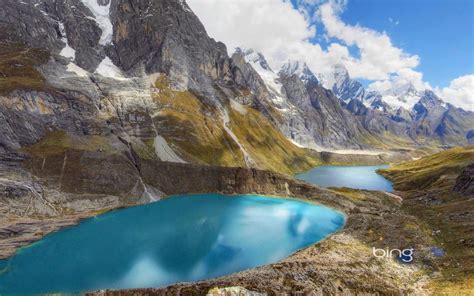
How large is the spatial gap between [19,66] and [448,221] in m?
163

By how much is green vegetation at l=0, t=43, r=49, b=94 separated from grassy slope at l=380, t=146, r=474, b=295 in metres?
133

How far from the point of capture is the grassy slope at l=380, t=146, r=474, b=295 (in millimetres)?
51156

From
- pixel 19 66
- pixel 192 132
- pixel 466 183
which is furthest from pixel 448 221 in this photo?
pixel 19 66

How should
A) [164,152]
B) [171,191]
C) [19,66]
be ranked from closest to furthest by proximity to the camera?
[171,191] < [19,66] < [164,152]

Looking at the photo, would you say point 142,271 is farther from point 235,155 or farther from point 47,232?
A: point 235,155

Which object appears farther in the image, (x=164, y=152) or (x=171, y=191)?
(x=164, y=152)

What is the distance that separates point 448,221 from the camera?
79.1m

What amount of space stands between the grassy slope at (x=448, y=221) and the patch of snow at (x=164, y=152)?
87.9 metres

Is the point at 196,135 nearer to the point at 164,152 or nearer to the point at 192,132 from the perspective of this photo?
the point at 192,132

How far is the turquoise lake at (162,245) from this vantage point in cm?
5772

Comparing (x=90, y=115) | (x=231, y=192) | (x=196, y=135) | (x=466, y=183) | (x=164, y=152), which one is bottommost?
(x=231, y=192)

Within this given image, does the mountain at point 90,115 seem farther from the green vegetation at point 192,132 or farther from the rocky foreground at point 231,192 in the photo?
the rocky foreground at point 231,192

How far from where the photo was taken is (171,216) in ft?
329

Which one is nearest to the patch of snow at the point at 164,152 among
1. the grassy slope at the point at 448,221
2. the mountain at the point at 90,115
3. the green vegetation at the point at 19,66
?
the mountain at the point at 90,115
